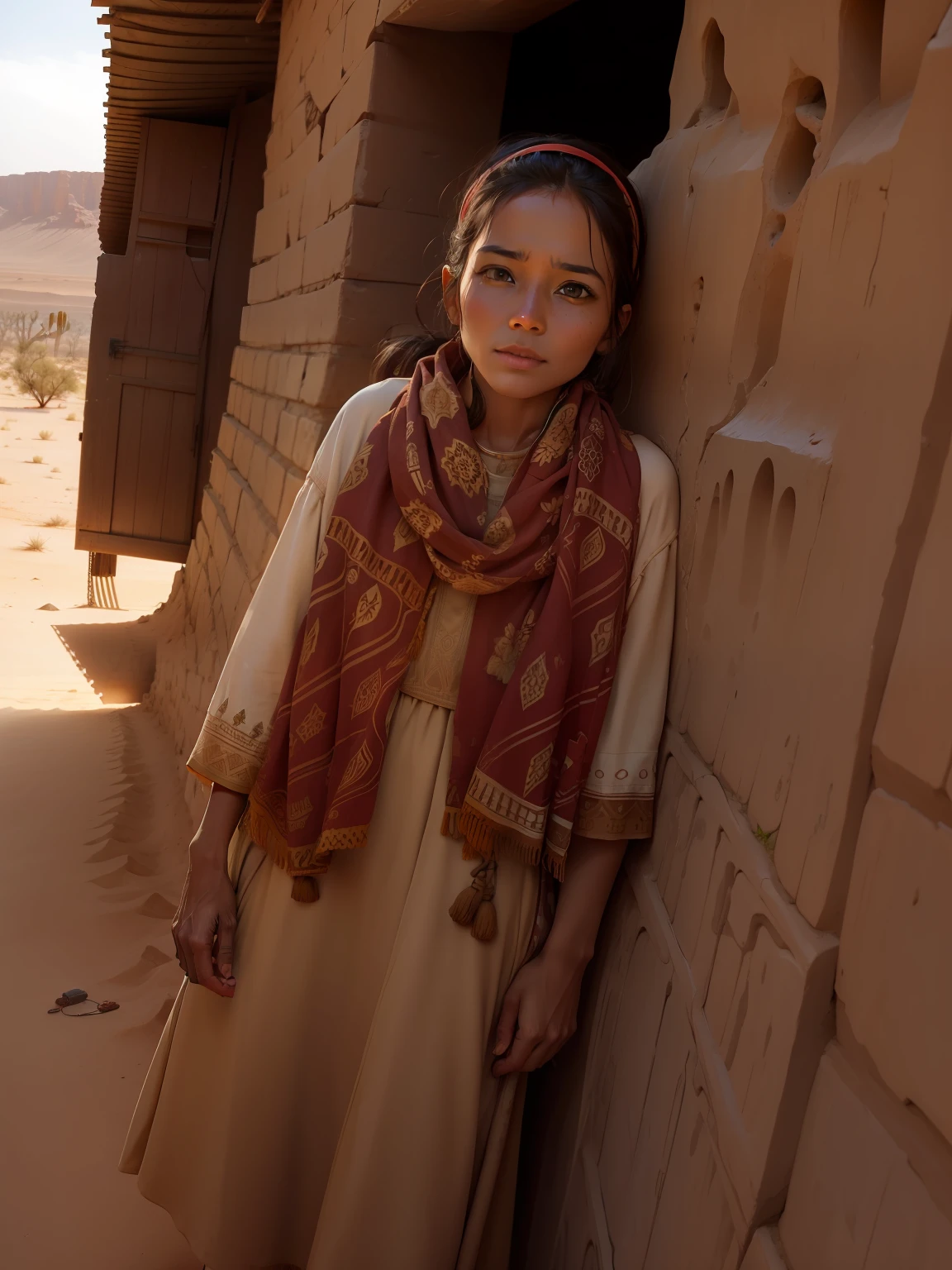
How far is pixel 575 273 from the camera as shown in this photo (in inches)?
63.5

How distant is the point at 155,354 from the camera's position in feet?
26.8

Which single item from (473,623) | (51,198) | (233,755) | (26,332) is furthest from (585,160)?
(51,198)

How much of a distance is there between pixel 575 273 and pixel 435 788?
2.53 feet

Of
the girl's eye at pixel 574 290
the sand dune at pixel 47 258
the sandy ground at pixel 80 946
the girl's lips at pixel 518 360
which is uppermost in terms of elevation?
the sand dune at pixel 47 258

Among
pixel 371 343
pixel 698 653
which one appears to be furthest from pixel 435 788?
pixel 371 343

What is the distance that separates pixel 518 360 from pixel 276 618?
0.53m

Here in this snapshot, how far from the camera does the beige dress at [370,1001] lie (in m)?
1.56

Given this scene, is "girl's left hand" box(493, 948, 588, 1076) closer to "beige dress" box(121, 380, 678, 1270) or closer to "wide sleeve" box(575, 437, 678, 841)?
"beige dress" box(121, 380, 678, 1270)

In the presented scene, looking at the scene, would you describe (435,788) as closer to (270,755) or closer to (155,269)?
(270,755)

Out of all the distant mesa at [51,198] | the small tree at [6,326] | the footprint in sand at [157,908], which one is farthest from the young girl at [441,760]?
the distant mesa at [51,198]

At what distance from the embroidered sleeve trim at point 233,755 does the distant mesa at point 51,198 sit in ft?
294

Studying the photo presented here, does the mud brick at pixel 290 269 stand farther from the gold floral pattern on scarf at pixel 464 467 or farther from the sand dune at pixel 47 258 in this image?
the sand dune at pixel 47 258

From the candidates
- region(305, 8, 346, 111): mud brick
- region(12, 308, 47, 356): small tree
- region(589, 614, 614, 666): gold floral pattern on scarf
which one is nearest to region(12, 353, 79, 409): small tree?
region(12, 308, 47, 356): small tree

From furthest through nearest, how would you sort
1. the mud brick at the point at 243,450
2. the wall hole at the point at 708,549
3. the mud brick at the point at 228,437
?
the mud brick at the point at 228,437 → the mud brick at the point at 243,450 → the wall hole at the point at 708,549
